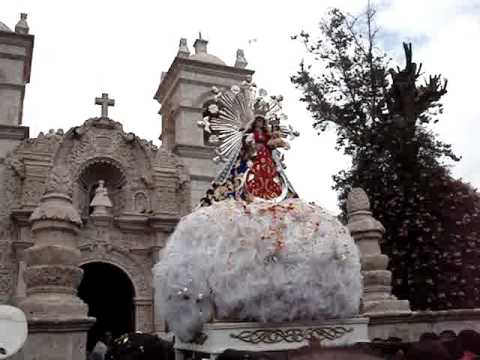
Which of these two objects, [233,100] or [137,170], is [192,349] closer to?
[233,100]

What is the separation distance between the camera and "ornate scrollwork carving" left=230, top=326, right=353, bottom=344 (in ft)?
12.3

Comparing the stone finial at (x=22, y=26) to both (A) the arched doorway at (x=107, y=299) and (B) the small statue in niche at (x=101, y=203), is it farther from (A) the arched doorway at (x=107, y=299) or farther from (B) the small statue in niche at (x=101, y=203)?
(A) the arched doorway at (x=107, y=299)

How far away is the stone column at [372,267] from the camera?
7.18 meters

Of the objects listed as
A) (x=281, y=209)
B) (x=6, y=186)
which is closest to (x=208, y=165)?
(x=6, y=186)

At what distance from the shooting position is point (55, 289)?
572cm

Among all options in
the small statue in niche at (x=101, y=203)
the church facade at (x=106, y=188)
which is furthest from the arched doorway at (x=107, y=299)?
the small statue in niche at (x=101, y=203)

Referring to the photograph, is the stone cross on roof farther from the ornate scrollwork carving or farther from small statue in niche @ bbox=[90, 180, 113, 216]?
the ornate scrollwork carving

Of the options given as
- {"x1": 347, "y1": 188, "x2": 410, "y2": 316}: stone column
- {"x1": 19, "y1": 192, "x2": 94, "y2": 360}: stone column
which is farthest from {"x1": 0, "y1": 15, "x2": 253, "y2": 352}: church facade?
{"x1": 347, "y1": 188, "x2": 410, "y2": 316}: stone column

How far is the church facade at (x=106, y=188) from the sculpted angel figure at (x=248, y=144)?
887 centimetres


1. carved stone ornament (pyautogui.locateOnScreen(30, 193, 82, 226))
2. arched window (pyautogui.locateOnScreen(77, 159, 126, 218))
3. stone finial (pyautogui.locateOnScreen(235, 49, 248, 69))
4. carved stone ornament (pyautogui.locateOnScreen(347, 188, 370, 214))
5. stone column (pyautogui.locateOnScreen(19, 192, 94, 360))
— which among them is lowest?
stone column (pyautogui.locateOnScreen(19, 192, 94, 360))

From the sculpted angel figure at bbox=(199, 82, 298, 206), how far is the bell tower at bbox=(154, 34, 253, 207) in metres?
11.2

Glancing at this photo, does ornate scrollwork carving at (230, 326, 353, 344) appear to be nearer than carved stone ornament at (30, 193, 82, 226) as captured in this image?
Yes

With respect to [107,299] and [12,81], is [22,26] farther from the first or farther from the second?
[107,299]

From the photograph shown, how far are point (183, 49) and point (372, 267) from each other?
14.8 m
